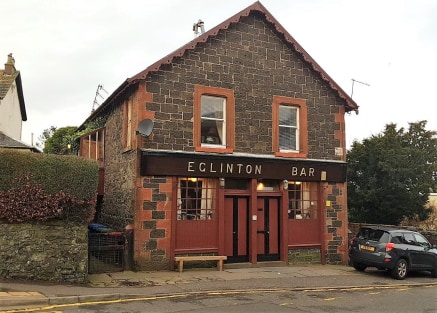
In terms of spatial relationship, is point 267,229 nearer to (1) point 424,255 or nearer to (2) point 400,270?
(2) point 400,270

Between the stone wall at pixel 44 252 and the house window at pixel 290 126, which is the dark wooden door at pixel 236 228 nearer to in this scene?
the house window at pixel 290 126

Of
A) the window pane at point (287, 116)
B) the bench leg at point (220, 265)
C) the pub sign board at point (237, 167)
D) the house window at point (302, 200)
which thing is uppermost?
the window pane at point (287, 116)

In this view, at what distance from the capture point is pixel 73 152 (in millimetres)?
23594

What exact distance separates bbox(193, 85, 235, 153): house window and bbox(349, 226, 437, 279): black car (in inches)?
214

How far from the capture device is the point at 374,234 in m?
15.0

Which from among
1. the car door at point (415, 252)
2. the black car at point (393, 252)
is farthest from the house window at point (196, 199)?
the car door at point (415, 252)

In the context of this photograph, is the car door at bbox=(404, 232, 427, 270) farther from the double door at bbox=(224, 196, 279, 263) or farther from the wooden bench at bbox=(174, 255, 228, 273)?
the wooden bench at bbox=(174, 255, 228, 273)

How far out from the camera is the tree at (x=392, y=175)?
23.9m

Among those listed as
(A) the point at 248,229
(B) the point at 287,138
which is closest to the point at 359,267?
(A) the point at 248,229

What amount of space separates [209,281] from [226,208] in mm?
3344

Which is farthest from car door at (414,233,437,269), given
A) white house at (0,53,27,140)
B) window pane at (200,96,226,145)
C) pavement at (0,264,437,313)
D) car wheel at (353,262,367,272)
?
white house at (0,53,27,140)

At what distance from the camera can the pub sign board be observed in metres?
13.8

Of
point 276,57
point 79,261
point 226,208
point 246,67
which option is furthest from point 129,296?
point 276,57

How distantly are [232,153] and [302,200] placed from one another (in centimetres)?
346
